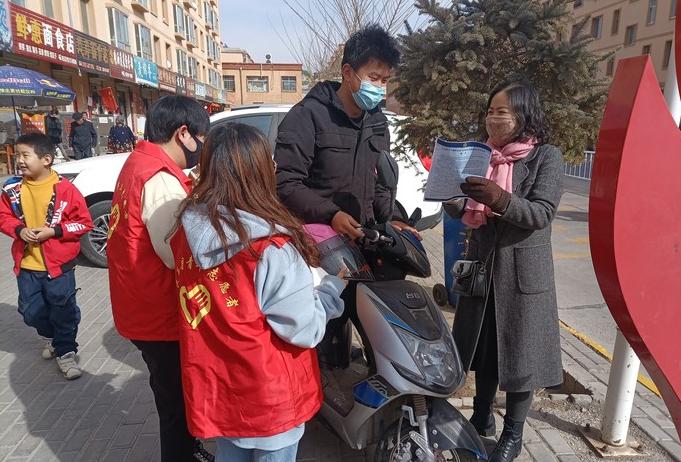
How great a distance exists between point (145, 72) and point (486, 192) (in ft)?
82.8

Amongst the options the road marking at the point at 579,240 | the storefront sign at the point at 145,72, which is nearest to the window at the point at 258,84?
the storefront sign at the point at 145,72

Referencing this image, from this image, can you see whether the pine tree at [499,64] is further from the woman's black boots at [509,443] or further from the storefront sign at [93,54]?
the storefront sign at [93,54]

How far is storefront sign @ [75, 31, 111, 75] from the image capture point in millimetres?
16516

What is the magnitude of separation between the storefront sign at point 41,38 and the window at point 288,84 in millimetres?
34674

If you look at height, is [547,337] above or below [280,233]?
below

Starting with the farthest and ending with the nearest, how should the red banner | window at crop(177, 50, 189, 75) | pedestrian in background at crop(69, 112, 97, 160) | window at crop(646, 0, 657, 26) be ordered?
1. window at crop(177, 50, 189, 75)
2. window at crop(646, 0, 657, 26)
3. the red banner
4. pedestrian in background at crop(69, 112, 97, 160)

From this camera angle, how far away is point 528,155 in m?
2.07

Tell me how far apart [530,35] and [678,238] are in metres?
2.92

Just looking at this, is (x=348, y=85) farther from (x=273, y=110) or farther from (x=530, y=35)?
(x=273, y=110)

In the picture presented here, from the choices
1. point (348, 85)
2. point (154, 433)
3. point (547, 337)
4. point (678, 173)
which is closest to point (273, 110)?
point (348, 85)

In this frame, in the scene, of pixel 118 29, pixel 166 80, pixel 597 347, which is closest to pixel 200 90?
pixel 166 80

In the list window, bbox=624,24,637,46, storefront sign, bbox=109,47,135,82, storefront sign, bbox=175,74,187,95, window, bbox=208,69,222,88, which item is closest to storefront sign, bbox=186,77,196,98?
storefront sign, bbox=175,74,187,95

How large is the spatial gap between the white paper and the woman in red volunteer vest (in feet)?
2.22

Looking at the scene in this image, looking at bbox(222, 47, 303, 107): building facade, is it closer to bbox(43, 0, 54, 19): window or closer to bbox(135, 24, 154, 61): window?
bbox(135, 24, 154, 61): window
